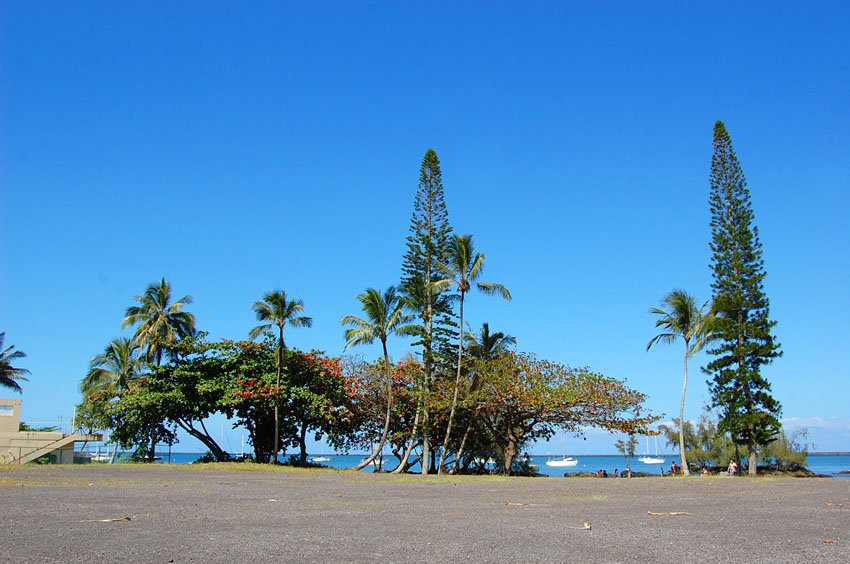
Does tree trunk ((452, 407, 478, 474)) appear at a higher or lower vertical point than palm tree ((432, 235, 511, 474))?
lower

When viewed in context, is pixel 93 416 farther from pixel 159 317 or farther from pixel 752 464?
pixel 752 464

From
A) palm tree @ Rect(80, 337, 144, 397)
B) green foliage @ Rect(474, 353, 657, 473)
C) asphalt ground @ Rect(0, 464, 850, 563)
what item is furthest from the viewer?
palm tree @ Rect(80, 337, 144, 397)

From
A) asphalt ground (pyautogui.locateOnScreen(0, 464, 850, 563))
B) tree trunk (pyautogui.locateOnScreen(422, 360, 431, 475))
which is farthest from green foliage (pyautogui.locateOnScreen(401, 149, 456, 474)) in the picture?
asphalt ground (pyautogui.locateOnScreen(0, 464, 850, 563))

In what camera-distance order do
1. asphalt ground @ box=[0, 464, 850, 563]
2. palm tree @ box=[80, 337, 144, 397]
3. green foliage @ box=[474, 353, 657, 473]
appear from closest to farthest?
asphalt ground @ box=[0, 464, 850, 563] < green foliage @ box=[474, 353, 657, 473] < palm tree @ box=[80, 337, 144, 397]

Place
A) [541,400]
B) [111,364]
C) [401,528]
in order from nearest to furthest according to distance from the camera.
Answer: [401,528] → [541,400] → [111,364]

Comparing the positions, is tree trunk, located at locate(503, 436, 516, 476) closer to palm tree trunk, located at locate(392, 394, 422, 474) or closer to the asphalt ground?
palm tree trunk, located at locate(392, 394, 422, 474)

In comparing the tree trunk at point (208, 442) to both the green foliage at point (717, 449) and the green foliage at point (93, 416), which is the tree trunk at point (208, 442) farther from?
the green foliage at point (717, 449)

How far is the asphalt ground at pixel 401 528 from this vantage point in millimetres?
5910

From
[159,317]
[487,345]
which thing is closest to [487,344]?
[487,345]

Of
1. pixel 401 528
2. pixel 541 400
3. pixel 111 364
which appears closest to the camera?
pixel 401 528

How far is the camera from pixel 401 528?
25.0 ft

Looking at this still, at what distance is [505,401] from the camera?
2692 centimetres

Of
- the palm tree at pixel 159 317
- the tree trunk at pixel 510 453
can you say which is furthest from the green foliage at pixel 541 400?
the palm tree at pixel 159 317

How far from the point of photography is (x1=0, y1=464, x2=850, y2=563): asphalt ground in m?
5.91
